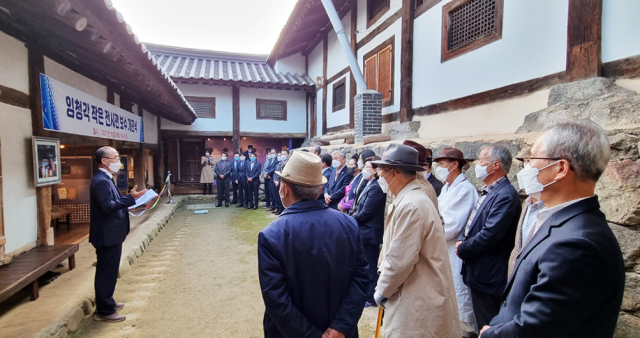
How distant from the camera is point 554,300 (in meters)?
1.16

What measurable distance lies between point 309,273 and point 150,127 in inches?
445

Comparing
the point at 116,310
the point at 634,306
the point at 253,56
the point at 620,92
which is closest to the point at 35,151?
the point at 116,310

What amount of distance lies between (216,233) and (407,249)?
638cm

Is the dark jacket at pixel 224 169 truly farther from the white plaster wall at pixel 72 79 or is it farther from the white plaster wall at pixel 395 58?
the white plaster wall at pixel 395 58

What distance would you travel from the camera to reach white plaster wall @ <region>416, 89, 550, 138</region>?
4.10m

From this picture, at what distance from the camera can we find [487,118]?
4777 millimetres

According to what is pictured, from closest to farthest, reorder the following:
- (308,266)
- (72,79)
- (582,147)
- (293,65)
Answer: (582,147), (308,266), (72,79), (293,65)

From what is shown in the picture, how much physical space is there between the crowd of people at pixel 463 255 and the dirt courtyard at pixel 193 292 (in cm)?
147

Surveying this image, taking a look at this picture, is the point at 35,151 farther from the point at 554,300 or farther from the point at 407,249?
the point at 554,300

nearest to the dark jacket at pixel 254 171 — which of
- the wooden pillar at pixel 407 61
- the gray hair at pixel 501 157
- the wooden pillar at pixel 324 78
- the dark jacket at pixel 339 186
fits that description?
the wooden pillar at pixel 324 78

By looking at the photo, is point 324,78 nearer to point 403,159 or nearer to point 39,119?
point 39,119

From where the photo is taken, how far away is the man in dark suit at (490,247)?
2.45m

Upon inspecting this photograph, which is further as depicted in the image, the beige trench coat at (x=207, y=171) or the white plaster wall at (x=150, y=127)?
the beige trench coat at (x=207, y=171)

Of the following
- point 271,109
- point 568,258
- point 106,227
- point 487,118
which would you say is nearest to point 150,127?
point 271,109
